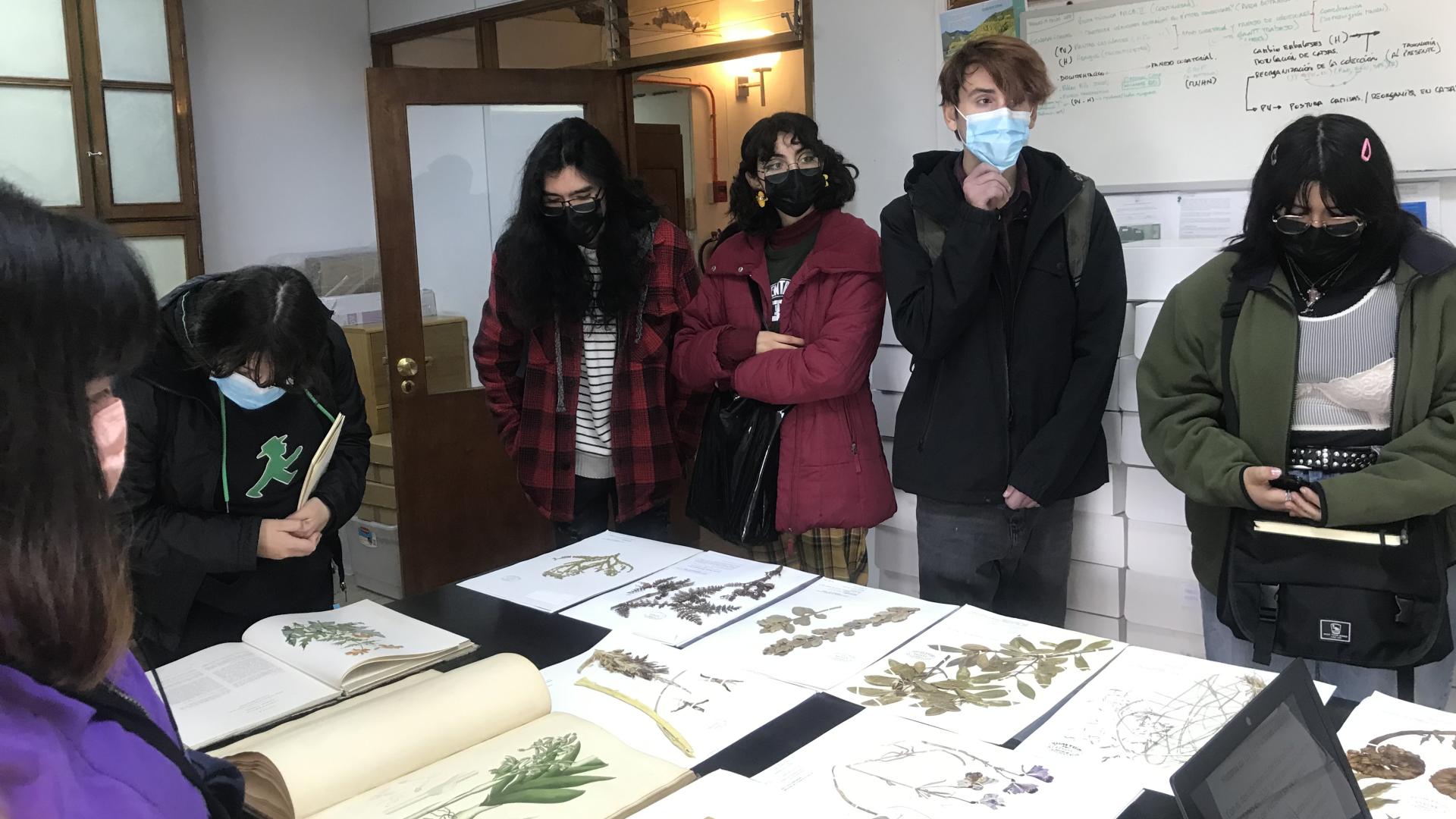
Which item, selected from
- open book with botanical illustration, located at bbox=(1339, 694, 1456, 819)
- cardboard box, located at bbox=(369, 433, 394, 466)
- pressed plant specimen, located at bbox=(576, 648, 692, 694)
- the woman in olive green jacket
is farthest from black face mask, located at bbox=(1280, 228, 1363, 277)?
cardboard box, located at bbox=(369, 433, 394, 466)

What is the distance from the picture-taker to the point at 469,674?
1.25 metres

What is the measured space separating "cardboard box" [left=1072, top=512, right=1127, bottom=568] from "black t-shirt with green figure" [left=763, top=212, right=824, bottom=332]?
2.66ft

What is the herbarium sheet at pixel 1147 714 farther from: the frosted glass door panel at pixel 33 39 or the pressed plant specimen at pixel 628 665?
the frosted glass door panel at pixel 33 39

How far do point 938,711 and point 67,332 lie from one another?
0.98 metres

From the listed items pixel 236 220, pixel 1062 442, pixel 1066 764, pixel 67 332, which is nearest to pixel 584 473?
pixel 1062 442

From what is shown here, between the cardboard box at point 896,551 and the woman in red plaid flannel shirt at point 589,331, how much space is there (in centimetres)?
61

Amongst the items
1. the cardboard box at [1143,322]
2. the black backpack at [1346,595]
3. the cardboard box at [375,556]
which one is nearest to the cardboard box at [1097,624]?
the cardboard box at [1143,322]

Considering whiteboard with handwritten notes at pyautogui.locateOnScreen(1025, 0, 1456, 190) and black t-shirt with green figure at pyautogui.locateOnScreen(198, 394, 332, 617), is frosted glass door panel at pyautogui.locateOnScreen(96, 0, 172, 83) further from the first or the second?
whiteboard with handwritten notes at pyautogui.locateOnScreen(1025, 0, 1456, 190)

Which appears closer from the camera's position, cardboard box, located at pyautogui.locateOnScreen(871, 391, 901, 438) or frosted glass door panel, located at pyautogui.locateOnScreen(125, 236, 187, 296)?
cardboard box, located at pyautogui.locateOnScreen(871, 391, 901, 438)

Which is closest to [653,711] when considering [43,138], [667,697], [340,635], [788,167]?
[667,697]

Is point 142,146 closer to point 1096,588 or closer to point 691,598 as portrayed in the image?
point 691,598

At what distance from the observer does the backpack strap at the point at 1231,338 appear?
1722 mm

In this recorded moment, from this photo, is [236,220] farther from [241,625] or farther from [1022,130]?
[1022,130]

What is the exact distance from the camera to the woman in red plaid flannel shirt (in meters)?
2.36
